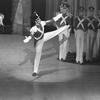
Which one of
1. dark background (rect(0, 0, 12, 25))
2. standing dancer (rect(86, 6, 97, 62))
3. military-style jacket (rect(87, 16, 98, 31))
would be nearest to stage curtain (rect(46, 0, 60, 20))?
dark background (rect(0, 0, 12, 25))

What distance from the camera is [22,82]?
11.1m

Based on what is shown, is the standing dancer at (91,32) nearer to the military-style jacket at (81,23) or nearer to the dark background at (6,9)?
the military-style jacket at (81,23)

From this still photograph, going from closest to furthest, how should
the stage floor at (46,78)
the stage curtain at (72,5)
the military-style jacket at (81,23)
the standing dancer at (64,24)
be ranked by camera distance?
the stage floor at (46,78) → the military-style jacket at (81,23) → the standing dancer at (64,24) → the stage curtain at (72,5)

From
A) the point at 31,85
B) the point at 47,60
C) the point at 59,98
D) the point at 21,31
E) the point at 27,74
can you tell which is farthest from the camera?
the point at 21,31

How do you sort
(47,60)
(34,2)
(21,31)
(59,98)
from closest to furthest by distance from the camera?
1. (59,98)
2. (47,60)
3. (21,31)
4. (34,2)

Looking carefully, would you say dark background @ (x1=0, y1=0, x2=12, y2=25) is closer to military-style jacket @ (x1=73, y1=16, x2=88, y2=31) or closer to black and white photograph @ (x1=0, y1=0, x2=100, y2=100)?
black and white photograph @ (x1=0, y1=0, x2=100, y2=100)

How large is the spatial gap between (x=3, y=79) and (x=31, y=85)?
1083 millimetres

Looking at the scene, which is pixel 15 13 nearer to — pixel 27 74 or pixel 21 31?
pixel 21 31

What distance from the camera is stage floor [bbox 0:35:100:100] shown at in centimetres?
977

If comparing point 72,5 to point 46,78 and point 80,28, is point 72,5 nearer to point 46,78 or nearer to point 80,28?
point 80,28

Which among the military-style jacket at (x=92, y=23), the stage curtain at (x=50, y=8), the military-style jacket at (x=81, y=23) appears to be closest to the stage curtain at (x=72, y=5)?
the stage curtain at (x=50, y=8)

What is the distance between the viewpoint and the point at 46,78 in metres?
11.7

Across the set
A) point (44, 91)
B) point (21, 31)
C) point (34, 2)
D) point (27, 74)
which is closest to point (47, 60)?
point (27, 74)

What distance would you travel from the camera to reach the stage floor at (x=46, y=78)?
977 centimetres
